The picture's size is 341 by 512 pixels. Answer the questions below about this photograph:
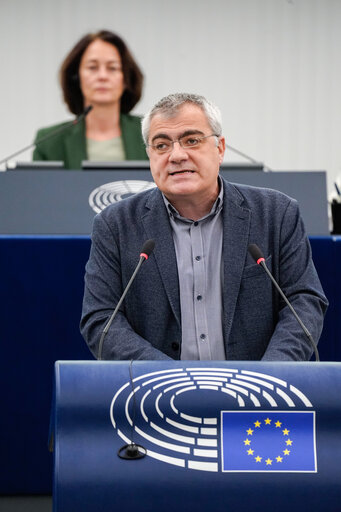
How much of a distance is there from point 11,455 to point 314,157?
3995 mm

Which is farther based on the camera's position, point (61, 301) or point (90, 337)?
point (61, 301)

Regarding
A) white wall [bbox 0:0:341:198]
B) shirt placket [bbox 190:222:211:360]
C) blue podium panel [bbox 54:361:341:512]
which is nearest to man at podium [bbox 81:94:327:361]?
shirt placket [bbox 190:222:211:360]

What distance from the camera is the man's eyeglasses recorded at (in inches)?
87.0

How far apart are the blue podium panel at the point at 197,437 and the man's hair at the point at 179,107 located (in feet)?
2.80

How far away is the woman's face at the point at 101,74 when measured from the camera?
12.2 ft

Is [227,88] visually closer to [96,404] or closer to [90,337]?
[90,337]

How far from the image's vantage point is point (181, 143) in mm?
2213

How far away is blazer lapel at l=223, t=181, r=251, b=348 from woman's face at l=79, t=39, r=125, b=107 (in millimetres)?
1605

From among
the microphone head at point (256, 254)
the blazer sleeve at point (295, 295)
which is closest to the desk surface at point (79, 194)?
the blazer sleeve at point (295, 295)

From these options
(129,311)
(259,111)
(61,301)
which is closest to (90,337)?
(129,311)

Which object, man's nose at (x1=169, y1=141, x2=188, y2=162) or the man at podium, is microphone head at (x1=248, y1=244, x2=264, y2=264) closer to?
the man at podium

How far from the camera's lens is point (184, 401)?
1.54m

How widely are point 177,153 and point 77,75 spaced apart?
178 centimetres

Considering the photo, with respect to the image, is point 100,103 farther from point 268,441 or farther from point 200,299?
point 268,441
